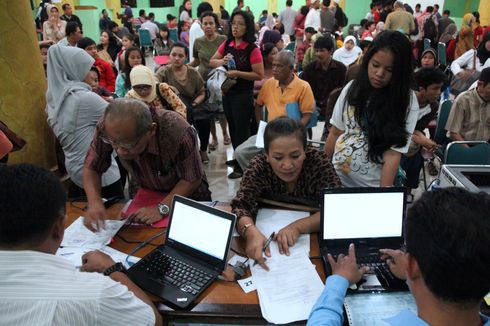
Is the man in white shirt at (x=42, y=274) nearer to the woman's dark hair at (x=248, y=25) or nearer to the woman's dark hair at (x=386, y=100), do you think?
the woman's dark hair at (x=386, y=100)

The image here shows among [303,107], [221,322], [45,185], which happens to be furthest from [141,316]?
[303,107]

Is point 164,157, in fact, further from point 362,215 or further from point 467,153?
point 467,153

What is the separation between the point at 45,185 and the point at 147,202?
3.05 feet

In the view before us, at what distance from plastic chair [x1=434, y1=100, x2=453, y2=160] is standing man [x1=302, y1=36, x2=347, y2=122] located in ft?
4.30

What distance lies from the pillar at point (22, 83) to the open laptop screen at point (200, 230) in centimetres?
184

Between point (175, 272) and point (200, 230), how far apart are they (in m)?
0.18

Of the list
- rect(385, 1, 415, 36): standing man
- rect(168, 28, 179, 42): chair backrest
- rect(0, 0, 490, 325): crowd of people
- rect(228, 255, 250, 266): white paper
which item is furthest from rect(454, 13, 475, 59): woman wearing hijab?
rect(168, 28, 179, 42): chair backrest

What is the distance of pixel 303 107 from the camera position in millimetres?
3295

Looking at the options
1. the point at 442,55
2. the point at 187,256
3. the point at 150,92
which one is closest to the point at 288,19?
the point at 442,55

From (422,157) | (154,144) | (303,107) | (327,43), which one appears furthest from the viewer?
(327,43)

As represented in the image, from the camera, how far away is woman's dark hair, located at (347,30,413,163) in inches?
70.9

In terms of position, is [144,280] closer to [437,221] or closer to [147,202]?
[147,202]

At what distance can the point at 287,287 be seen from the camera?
130cm

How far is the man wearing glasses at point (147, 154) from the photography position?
1617 mm
